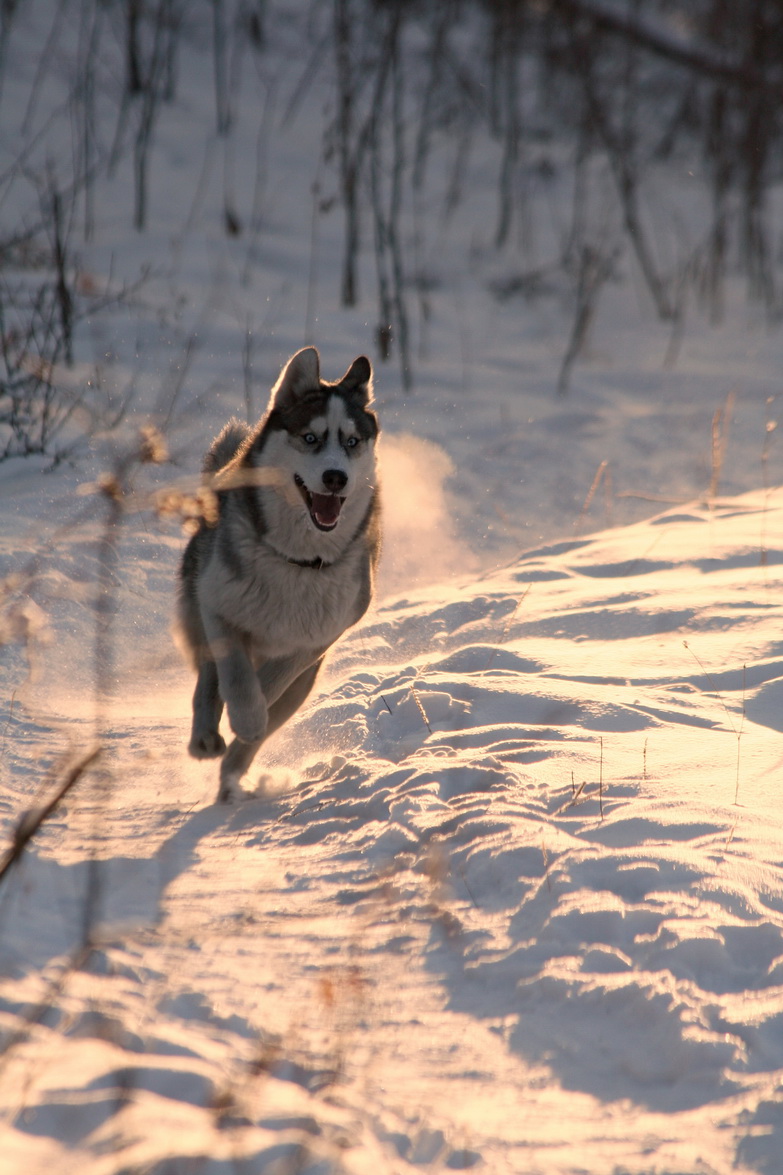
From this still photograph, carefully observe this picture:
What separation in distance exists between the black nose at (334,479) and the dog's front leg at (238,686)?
55cm

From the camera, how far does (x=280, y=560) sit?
11.3ft

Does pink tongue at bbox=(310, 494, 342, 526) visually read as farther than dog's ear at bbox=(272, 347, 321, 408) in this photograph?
No

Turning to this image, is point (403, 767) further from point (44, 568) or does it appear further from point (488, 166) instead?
point (488, 166)

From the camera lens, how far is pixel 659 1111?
180 cm

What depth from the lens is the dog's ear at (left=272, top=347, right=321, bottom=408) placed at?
362 centimetres

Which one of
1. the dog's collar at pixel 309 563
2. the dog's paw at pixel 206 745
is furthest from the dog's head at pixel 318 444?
the dog's paw at pixel 206 745

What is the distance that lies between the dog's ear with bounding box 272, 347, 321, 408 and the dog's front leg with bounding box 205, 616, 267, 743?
0.79 meters

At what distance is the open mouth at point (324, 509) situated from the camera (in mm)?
3404

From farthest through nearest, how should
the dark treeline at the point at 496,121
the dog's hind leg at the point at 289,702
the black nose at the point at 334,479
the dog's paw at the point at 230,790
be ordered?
the dark treeline at the point at 496,121 → the dog's hind leg at the point at 289,702 → the dog's paw at the point at 230,790 → the black nose at the point at 334,479

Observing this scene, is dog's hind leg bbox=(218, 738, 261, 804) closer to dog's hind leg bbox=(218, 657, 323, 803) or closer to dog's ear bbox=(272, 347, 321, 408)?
dog's hind leg bbox=(218, 657, 323, 803)

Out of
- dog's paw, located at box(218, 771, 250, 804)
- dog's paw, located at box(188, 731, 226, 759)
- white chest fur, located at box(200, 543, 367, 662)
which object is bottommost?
dog's paw, located at box(218, 771, 250, 804)

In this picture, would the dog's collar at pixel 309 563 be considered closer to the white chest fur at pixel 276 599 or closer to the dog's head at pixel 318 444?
the white chest fur at pixel 276 599

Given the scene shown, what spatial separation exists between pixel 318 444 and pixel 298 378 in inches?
12.1

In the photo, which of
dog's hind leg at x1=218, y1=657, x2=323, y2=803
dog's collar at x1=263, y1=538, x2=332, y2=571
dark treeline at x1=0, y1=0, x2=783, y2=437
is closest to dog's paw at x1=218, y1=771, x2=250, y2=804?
dog's hind leg at x1=218, y1=657, x2=323, y2=803
